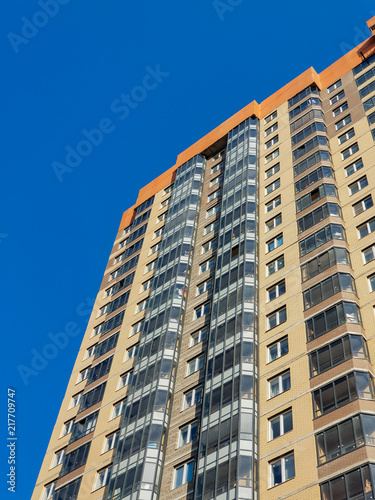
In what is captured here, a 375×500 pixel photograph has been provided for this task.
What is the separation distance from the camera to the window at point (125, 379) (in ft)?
150

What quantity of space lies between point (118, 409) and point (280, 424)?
1473cm

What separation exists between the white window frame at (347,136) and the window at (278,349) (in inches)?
829

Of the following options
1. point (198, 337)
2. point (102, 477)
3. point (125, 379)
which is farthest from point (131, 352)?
point (102, 477)

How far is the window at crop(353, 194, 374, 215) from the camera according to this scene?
43.1 meters

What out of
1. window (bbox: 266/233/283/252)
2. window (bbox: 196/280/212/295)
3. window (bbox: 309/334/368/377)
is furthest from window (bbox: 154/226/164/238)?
window (bbox: 309/334/368/377)

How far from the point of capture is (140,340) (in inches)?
1854

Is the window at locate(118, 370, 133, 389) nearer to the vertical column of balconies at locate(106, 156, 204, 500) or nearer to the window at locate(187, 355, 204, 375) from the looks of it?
the vertical column of balconies at locate(106, 156, 204, 500)

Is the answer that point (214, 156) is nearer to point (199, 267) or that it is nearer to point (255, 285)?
point (199, 267)

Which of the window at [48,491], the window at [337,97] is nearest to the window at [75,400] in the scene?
the window at [48,491]

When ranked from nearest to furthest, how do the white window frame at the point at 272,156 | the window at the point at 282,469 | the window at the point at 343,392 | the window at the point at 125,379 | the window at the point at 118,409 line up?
the window at the point at 282,469
the window at the point at 343,392
the window at the point at 118,409
the window at the point at 125,379
the white window frame at the point at 272,156

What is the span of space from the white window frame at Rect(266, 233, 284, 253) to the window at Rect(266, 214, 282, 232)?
6.09 ft

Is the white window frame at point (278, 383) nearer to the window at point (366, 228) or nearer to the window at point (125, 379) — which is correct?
the window at point (366, 228)

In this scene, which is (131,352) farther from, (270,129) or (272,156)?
(270,129)

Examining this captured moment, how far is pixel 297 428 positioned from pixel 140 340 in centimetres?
1779
